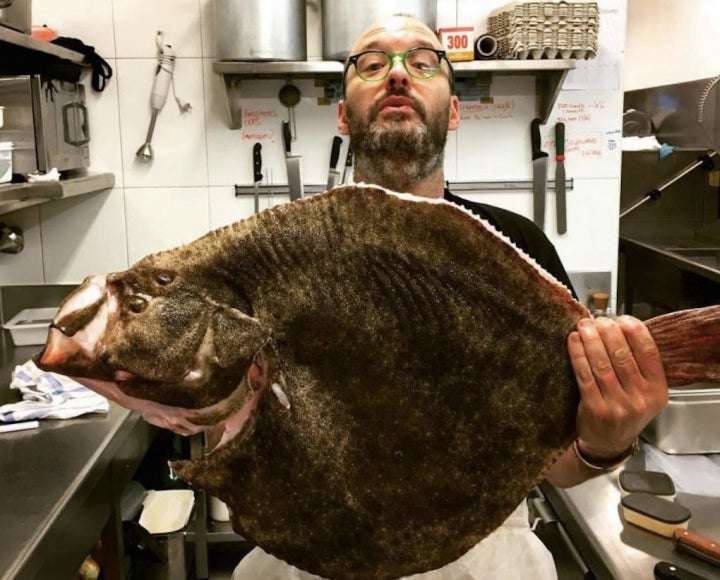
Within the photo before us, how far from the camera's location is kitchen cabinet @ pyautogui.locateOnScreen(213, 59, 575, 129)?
2783mm

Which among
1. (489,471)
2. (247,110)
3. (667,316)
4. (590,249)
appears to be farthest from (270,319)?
(590,249)

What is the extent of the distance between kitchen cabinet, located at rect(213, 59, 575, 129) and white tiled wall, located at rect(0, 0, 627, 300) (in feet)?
0.19

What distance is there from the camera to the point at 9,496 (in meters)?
1.61

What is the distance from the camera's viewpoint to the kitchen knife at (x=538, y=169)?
3.13 metres

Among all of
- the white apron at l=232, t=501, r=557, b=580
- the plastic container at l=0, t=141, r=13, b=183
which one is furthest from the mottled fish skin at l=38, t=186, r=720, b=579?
the plastic container at l=0, t=141, r=13, b=183

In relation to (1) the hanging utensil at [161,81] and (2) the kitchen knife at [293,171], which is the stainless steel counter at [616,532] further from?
(1) the hanging utensil at [161,81]

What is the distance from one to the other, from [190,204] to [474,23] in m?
1.35

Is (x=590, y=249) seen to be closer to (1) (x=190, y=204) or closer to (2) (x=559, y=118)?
(2) (x=559, y=118)

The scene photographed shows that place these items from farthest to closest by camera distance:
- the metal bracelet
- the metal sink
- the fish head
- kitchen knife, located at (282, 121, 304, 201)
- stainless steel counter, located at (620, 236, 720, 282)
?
the metal sink, stainless steel counter, located at (620, 236, 720, 282), kitchen knife, located at (282, 121, 304, 201), the metal bracelet, the fish head

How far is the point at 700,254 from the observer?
402cm

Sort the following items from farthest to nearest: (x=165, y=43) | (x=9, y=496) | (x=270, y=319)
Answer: (x=165, y=43) → (x=9, y=496) → (x=270, y=319)

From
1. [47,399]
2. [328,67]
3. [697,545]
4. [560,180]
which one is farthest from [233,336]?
[560,180]

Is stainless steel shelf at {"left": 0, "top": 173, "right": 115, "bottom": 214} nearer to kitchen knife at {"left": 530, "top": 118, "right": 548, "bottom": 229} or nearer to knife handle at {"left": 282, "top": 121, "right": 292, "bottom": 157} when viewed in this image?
knife handle at {"left": 282, "top": 121, "right": 292, "bottom": 157}

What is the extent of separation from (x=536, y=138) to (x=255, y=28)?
46.5 inches
